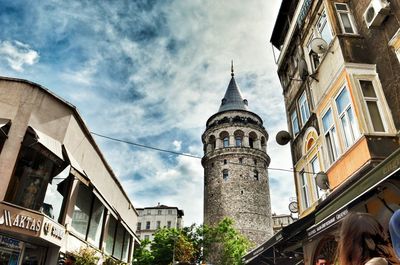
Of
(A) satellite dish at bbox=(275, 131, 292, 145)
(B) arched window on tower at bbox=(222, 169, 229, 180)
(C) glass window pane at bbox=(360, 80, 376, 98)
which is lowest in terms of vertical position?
(C) glass window pane at bbox=(360, 80, 376, 98)

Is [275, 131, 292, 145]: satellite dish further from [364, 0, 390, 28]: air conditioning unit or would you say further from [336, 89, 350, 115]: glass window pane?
[364, 0, 390, 28]: air conditioning unit

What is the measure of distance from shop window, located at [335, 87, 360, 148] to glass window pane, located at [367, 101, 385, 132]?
42 cm

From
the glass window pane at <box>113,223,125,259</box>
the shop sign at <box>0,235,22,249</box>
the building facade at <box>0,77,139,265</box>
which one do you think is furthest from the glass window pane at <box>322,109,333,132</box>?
the glass window pane at <box>113,223,125,259</box>

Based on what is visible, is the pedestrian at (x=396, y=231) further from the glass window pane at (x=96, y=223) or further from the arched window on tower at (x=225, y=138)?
the arched window on tower at (x=225, y=138)

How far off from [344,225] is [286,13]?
1460 centimetres

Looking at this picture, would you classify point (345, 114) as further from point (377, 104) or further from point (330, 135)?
point (330, 135)

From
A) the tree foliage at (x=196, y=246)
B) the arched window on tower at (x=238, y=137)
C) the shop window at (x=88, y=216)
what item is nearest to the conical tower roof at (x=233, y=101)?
the arched window on tower at (x=238, y=137)

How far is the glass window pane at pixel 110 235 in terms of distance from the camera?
52.7ft

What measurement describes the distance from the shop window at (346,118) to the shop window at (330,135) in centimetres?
56

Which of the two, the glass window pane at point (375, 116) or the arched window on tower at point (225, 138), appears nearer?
the glass window pane at point (375, 116)

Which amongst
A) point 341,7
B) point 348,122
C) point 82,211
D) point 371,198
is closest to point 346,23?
point 341,7

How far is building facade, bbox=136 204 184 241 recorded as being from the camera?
6481 cm

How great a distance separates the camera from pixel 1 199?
864 cm

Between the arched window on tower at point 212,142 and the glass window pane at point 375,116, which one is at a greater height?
the arched window on tower at point 212,142
